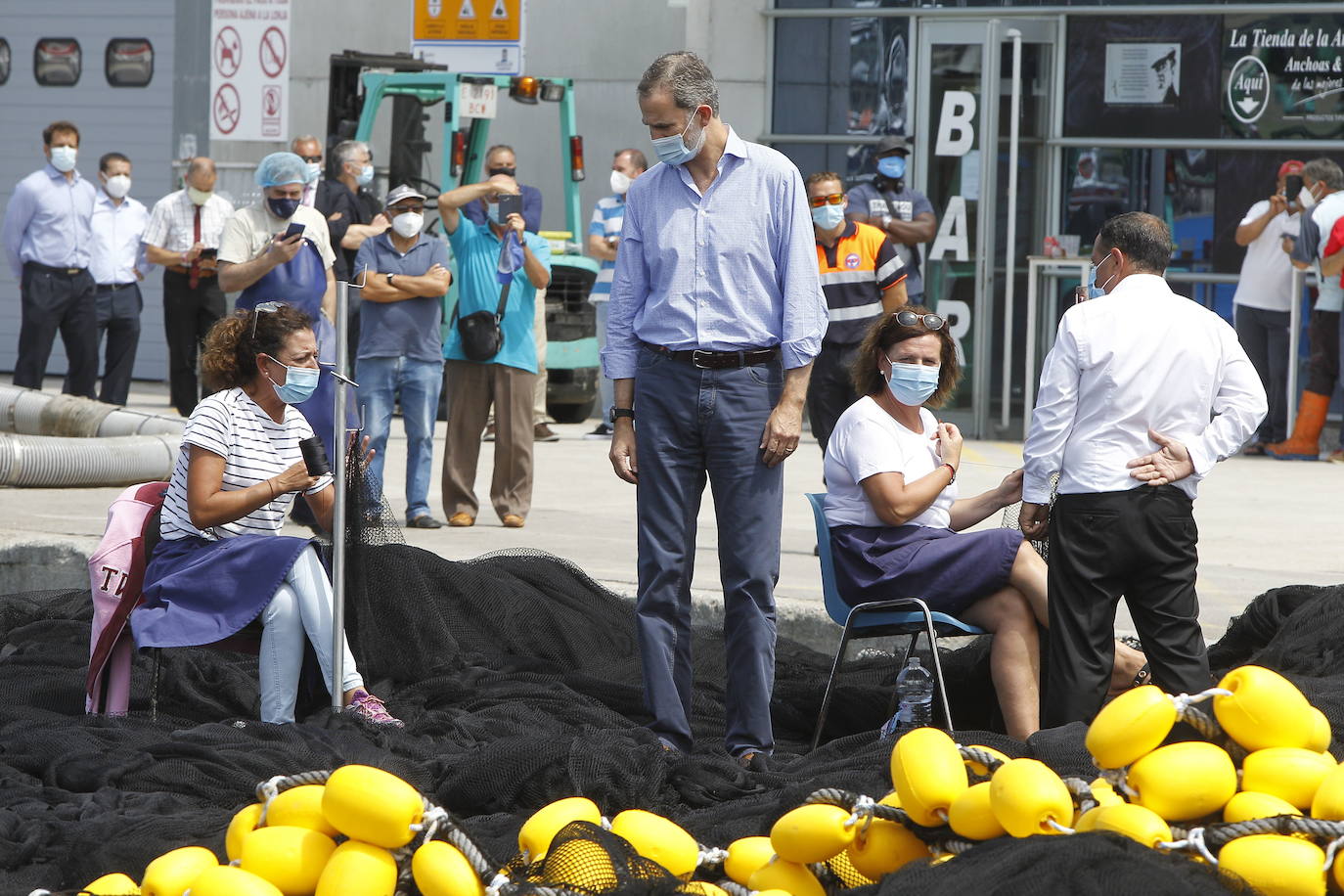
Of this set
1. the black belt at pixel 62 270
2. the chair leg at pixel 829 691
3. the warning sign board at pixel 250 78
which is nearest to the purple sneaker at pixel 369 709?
the chair leg at pixel 829 691

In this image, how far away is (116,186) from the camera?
14.9m

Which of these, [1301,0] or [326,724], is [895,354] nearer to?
[326,724]

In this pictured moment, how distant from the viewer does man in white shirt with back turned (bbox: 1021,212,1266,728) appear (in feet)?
17.5

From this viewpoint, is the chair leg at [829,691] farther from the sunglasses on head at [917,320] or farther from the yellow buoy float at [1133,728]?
the yellow buoy float at [1133,728]

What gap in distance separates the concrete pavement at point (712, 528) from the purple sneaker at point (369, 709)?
1.32m

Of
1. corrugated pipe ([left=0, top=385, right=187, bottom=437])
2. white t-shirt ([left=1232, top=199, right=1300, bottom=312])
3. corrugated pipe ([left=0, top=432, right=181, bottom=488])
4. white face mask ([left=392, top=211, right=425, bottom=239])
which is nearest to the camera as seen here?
white face mask ([left=392, top=211, right=425, bottom=239])

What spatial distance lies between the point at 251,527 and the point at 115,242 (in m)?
9.52

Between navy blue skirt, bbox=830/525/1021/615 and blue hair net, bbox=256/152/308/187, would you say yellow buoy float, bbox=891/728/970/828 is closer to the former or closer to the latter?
navy blue skirt, bbox=830/525/1021/615

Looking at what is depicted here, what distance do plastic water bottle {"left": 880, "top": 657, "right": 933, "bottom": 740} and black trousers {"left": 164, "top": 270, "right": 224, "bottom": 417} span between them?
9.09 meters

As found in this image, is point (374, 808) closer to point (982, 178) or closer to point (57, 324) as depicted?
point (982, 178)

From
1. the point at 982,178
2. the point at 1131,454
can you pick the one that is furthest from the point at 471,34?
the point at 1131,454

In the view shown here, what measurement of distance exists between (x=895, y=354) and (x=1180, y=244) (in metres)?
9.36

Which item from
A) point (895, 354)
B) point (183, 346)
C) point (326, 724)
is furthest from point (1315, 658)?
point (183, 346)

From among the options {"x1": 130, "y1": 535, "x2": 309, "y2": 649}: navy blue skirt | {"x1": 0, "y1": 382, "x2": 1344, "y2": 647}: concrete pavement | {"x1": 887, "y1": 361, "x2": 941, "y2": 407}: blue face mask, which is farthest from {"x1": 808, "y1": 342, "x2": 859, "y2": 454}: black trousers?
{"x1": 130, "y1": 535, "x2": 309, "y2": 649}: navy blue skirt
